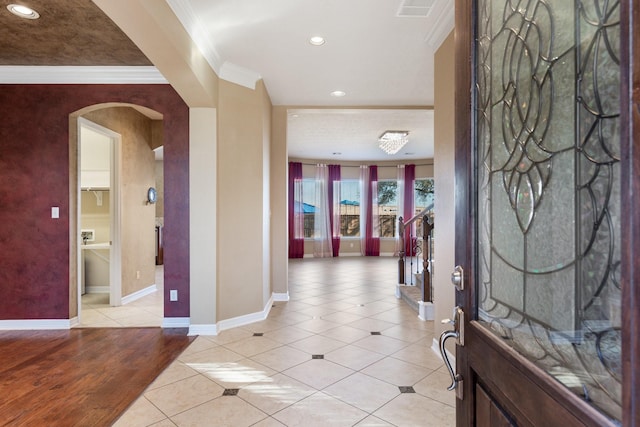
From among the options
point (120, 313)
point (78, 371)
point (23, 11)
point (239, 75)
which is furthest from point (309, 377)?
point (23, 11)

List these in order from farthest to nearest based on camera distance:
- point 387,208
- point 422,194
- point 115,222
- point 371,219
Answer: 1. point 387,208
2. point 422,194
3. point 371,219
4. point 115,222

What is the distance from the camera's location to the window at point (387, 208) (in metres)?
10.9

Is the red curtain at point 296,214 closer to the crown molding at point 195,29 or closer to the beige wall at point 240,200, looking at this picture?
the beige wall at point 240,200

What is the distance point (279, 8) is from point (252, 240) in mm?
2459

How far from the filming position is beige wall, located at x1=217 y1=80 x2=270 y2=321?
3.96 m

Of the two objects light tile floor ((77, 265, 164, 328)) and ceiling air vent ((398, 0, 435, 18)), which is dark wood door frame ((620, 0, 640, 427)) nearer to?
ceiling air vent ((398, 0, 435, 18))

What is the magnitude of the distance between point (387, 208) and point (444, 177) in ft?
26.0

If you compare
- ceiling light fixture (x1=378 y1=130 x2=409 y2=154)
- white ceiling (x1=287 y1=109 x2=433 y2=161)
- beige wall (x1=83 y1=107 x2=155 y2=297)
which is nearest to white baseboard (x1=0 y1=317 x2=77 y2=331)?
beige wall (x1=83 y1=107 x2=155 y2=297)

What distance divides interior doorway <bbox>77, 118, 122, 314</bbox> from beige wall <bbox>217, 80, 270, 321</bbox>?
1895 mm

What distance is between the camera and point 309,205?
10547 mm

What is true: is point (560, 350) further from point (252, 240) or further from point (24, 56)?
point (24, 56)

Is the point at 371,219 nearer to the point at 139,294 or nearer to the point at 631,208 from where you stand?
the point at 139,294

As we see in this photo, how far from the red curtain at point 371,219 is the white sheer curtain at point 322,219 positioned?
45.8 inches

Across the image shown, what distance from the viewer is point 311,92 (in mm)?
4766
